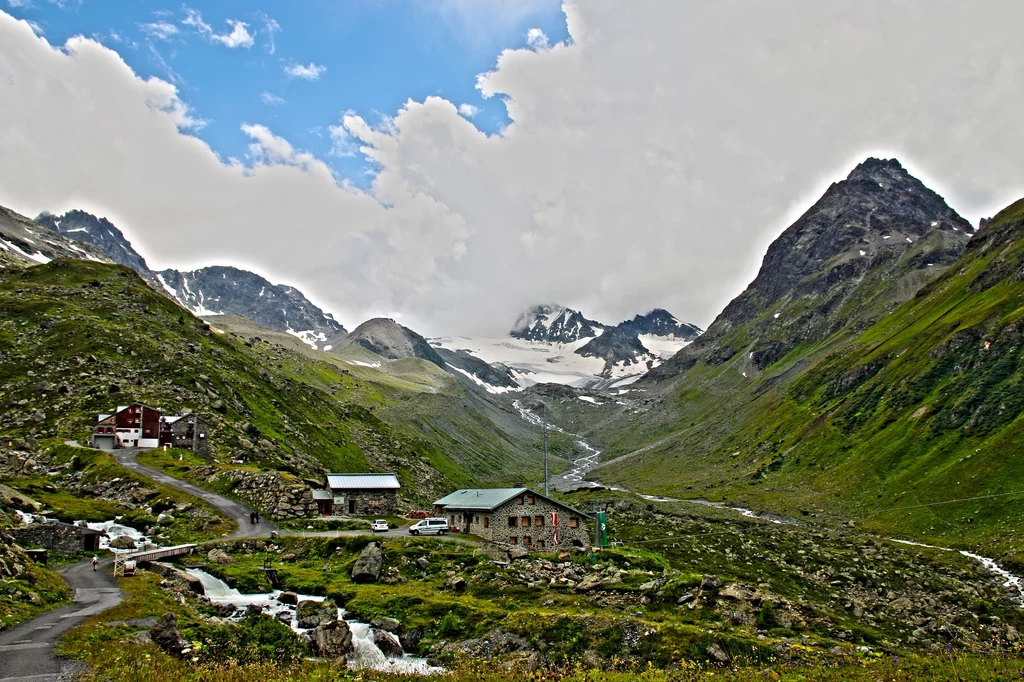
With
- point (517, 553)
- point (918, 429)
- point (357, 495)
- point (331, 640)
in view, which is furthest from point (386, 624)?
point (918, 429)

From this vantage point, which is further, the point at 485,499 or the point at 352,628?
the point at 485,499

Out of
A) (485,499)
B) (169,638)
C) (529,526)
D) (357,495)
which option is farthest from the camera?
(357,495)

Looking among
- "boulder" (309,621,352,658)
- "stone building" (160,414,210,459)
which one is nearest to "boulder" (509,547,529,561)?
"boulder" (309,621,352,658)

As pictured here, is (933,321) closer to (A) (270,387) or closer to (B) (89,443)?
(A) (270,387)

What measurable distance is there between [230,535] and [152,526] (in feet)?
21.6

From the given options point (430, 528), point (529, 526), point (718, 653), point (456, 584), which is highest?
point (529, 526)

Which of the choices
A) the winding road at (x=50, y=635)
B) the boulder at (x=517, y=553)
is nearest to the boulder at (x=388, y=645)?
the winding road at (x=50, y=635)

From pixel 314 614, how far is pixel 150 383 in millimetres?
78152

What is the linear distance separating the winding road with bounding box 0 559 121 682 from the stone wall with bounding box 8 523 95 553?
6650 millimetres

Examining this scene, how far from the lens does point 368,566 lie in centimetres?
4522

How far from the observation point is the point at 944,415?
105m

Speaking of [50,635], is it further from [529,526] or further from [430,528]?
[529,526]

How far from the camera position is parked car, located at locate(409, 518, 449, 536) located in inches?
2530

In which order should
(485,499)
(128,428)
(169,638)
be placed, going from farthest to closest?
1. (128,428)
2. (485,499)
3. (169,638)
